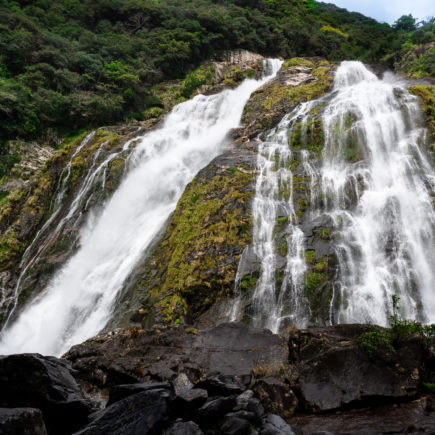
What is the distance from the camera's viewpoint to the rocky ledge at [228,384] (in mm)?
4234

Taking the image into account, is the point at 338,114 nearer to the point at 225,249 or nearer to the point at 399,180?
the point at 399,180

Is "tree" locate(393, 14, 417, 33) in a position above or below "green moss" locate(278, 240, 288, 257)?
above

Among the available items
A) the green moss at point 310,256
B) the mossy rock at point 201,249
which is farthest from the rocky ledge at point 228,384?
the green moss at point 310,256

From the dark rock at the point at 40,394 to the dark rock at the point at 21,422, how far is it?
0.72 m

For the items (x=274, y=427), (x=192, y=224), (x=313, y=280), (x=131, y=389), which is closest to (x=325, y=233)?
(x=313, y=280)

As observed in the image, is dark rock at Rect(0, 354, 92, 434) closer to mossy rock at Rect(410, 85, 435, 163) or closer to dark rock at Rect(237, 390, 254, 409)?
dark rock at Rect(237, 390, 254, 409)

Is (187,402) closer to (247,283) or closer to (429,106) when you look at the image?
(247,283)

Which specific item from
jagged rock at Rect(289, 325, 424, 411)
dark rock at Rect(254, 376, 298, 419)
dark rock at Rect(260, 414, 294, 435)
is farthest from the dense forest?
dark rock at Rect(260, 414, 294, 435)

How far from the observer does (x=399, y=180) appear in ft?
40.7

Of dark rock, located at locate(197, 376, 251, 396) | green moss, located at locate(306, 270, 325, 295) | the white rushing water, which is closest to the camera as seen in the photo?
dark rock, located at locate(197, 376, 251, 396)

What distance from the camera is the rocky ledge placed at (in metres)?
4.23

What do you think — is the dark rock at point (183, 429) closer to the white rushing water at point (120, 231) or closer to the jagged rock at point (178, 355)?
the jagged rock at point (178, 355)

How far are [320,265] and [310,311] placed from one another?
1.60 meters

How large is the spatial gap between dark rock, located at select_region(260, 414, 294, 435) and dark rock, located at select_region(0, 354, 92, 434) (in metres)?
2.54
